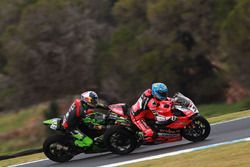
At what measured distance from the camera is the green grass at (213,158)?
30.0 ft

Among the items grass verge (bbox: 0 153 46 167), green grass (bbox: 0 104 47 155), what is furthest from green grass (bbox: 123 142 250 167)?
green grass (bbox: 0 104 47 155)

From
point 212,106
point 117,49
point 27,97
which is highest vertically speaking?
point 117,49

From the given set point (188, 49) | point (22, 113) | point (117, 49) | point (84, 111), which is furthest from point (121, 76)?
point (84, 111)

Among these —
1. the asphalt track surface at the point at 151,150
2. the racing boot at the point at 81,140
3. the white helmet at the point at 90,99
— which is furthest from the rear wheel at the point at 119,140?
the white helmet at the point at 90,99

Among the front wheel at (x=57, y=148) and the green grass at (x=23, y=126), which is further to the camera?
the green grass at (x=23, y=126)

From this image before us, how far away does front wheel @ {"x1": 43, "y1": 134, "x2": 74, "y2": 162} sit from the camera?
12094 millimetres

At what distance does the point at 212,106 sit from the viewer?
32531 millimetres

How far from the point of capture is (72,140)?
478 inches

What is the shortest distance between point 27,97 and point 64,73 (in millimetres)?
2746

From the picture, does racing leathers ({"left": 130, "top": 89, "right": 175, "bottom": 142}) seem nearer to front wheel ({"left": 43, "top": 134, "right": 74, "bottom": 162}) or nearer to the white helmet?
the white helmet

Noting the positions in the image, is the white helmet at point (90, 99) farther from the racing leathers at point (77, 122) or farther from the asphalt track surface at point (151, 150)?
the asphalt track surface at point (151, 150)

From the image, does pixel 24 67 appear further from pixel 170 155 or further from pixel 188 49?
pixel 170 155

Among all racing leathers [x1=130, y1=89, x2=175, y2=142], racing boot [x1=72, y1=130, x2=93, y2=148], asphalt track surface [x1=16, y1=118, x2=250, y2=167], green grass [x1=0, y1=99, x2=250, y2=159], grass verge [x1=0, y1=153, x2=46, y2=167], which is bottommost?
green grass [x1=0, y1=99, x2=250, y2=159]

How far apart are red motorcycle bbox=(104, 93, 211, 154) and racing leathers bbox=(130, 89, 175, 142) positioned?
0.30ft
